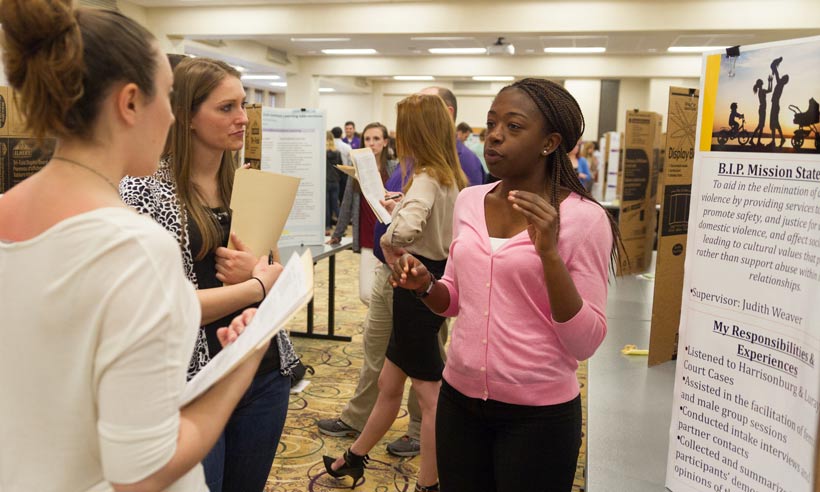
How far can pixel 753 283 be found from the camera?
1.25m

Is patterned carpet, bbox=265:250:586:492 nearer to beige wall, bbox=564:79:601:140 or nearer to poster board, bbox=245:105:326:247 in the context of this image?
poster board, bbox=245:105:326:247

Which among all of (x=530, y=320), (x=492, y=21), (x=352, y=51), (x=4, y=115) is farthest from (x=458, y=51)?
(x=530, y=320)

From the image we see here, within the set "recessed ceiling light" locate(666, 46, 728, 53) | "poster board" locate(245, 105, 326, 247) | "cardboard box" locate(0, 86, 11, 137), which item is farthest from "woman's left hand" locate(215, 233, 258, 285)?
"recessed ceiling light" locate(666, 46, 728, 53)

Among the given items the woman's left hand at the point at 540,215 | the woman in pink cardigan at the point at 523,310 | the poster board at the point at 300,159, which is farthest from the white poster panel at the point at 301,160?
the woman's left hand at the point at 540,215

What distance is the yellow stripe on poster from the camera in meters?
1.36

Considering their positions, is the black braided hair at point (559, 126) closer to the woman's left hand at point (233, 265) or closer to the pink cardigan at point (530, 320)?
the pink cardigan at point (530, 320)

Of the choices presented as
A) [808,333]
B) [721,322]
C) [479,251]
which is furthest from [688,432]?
[479,251]

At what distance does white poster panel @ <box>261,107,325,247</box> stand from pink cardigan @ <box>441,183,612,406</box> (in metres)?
2.74

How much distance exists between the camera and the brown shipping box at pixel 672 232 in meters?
2.42

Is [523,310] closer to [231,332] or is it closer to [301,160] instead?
[231,332]

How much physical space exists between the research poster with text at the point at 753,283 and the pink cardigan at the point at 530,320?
0.20 metres

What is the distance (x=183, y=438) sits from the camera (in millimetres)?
811

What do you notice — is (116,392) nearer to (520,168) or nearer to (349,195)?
(520,168)

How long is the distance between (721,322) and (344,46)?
42.1 ft
